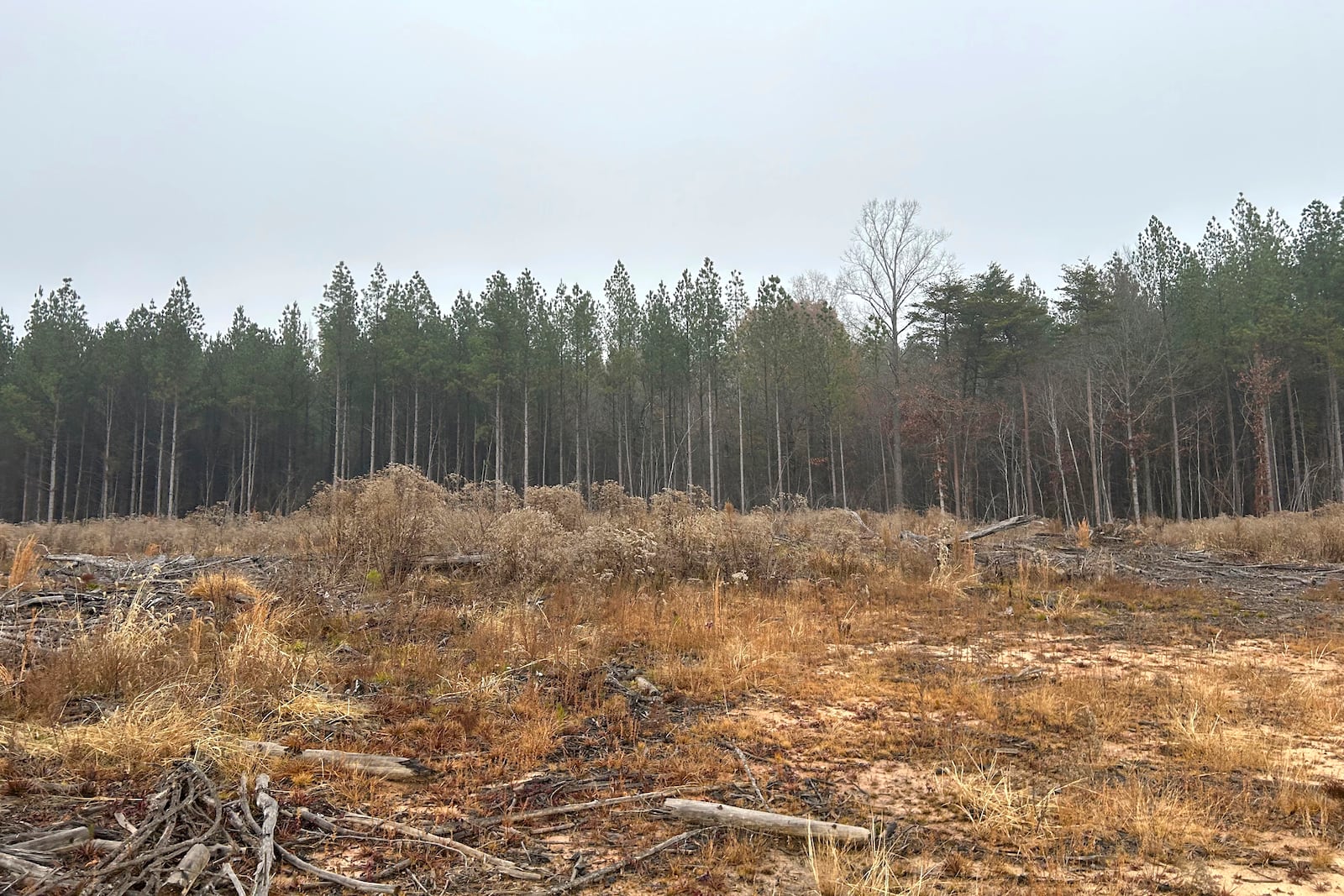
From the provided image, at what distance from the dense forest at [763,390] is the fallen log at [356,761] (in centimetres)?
2332

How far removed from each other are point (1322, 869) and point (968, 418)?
3095 centimetres

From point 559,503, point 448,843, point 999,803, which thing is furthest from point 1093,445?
point 448,843

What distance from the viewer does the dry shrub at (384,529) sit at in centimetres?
989

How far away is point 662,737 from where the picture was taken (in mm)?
4527

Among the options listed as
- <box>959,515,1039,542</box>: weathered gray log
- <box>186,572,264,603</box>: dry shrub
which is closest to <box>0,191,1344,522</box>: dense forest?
<box>959,515,1039,542</box>: weathered gray log

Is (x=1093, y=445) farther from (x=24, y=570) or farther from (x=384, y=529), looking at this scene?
(x=24, y=570)

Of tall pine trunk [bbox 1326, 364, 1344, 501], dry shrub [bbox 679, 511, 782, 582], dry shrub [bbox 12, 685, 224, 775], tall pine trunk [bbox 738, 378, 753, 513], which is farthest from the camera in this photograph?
tall pine trunk [bbox 738, 378, 753, 513]

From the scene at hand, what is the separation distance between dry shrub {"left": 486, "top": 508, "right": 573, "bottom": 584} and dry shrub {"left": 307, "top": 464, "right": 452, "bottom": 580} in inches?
48.6

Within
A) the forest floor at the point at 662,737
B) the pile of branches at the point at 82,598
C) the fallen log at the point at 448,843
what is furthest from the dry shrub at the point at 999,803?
the pile of branches at the point at 82,598

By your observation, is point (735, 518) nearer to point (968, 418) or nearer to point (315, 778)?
point (315, 778)

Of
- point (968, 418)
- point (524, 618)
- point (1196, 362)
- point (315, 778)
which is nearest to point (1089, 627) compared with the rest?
point (524, 618)

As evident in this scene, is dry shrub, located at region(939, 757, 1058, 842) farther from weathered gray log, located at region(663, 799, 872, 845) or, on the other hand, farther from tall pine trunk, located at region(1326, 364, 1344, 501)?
tall pine trunk, located at region(1326, 364, 1344, 501)

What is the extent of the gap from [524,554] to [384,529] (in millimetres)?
2427

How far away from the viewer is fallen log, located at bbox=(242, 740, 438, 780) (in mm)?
3760
